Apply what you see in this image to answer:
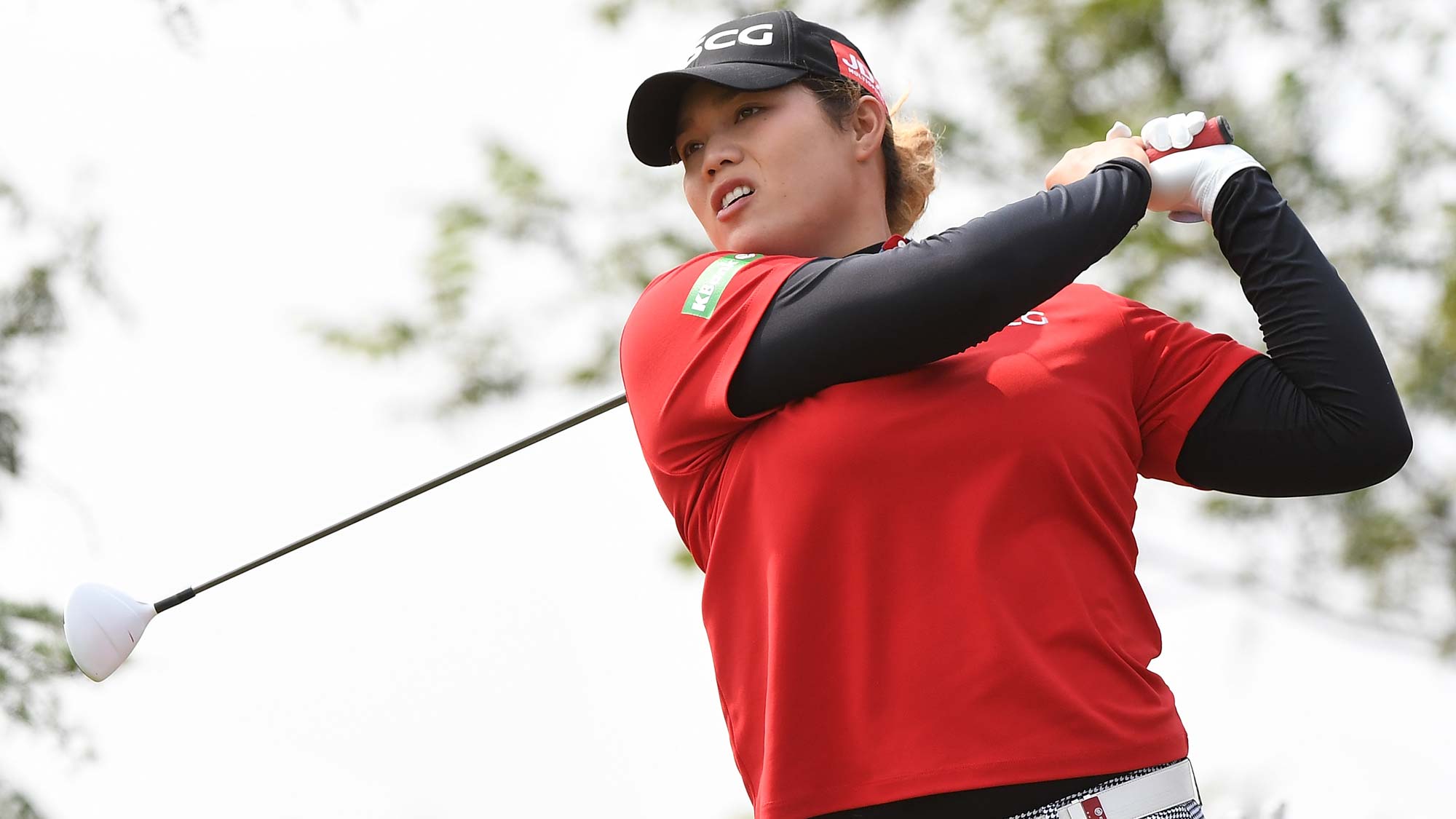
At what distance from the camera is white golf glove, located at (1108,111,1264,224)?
175 centimetres

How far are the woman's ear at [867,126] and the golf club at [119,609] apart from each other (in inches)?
19.8

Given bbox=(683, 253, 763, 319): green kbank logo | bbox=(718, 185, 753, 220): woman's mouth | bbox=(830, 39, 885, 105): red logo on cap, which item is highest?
bbox=(830, 39, 885, 105): red logo on cap

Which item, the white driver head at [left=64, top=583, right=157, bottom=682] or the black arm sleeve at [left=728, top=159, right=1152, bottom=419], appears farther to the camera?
the white driver head at [left=64, top=583, right=157, bottom=682]

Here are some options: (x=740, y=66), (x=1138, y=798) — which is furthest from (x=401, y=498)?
(x=1138, y=798)

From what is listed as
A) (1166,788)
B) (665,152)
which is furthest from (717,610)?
(665,152)

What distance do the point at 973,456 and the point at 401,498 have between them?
3.46 feet

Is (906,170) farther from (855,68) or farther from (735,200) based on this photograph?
(735,200)

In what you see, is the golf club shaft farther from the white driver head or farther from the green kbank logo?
the green kbank logo

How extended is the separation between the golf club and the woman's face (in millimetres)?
400

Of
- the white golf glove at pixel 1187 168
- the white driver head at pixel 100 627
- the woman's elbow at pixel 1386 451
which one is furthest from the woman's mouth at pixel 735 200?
the white driver head at pixel 100 627

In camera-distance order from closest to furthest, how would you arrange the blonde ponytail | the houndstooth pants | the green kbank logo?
the houndstooth pants, the green kbank logo, the blonde ponytail

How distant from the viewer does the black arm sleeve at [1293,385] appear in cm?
169

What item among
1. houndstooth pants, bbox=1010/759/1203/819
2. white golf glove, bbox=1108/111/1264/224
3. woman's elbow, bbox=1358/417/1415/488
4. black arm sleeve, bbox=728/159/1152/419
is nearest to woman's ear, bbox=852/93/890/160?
white golf glove, bbox=1108/111/1264/224

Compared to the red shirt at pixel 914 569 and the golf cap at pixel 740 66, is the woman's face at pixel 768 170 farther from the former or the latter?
the red shirt at pixel 914 569
